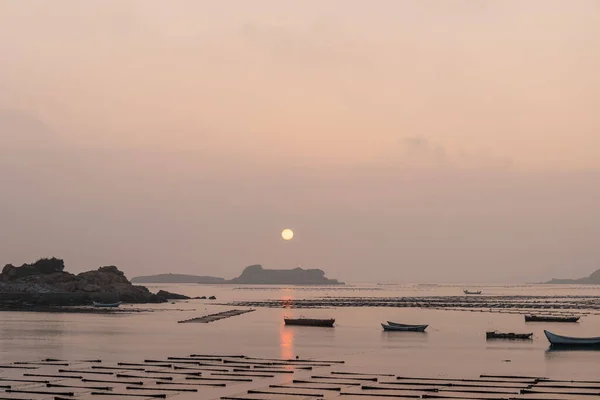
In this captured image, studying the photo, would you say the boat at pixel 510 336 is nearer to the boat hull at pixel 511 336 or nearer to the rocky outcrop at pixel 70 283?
the boat hull at pixel 511 336

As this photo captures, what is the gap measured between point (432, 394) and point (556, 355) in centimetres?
2528

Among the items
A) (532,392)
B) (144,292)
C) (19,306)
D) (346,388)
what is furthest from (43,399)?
(144,292)

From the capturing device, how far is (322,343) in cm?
6938

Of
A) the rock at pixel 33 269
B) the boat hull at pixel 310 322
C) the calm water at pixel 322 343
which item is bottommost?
the calm water at pixel 322 343

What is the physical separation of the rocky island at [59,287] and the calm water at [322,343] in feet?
143

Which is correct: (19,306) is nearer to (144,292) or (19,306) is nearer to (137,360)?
(144,292)

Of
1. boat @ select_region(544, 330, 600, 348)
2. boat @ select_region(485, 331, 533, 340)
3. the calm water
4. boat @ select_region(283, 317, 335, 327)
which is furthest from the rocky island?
boat @ select_region(544, 330, 600, 348)

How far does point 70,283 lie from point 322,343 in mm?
101359

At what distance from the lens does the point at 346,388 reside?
39312 millimetres

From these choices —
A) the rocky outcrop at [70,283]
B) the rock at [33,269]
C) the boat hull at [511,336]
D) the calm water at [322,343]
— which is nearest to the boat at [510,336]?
the boat hull at [511,336]

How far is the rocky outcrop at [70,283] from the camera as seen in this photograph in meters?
156

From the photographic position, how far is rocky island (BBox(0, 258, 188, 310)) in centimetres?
14738

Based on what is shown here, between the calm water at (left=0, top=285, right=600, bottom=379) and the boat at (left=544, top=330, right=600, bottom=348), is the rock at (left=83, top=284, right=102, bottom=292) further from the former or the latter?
the boat at (left=544, top=330, right=600, bottom=348)

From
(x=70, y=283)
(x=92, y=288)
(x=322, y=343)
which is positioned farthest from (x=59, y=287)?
(x=322, y=343)
